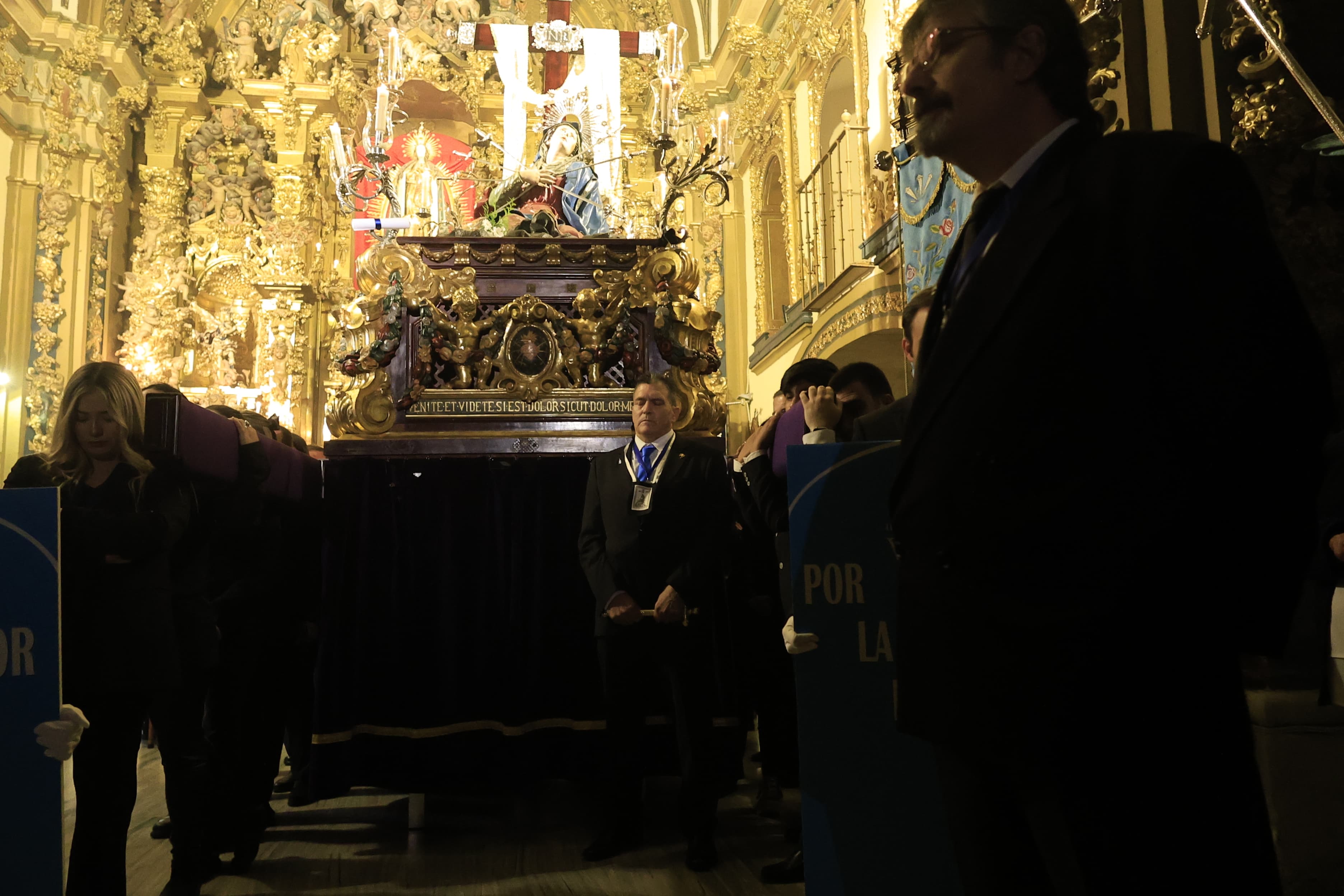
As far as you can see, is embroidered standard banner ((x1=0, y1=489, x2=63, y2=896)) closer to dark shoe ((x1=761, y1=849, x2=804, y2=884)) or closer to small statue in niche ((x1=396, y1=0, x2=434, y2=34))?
dark shoe ((x1=761, y1=849, x2=804, y2=884))

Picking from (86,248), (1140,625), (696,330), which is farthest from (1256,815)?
(86,248)

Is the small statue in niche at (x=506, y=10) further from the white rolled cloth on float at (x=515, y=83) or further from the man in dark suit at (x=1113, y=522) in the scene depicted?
the man in dark suit at (x=1113, y=522)

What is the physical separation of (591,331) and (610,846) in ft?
6.21

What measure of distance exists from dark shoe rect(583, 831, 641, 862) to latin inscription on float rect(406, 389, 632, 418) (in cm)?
151

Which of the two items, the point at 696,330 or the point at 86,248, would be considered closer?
the point at 696,330

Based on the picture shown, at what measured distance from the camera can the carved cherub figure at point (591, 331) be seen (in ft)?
12.8

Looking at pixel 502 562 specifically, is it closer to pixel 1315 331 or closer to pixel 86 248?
pixel 1315 331

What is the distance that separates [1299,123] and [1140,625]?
2.78 metres

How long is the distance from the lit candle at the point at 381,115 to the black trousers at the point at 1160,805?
157 inches

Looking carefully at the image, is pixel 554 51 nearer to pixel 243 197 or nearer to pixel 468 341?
pixel 468 341

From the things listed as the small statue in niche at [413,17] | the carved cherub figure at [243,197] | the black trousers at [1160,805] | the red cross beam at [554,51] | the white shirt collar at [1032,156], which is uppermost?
the small statue in niche at [413,17]

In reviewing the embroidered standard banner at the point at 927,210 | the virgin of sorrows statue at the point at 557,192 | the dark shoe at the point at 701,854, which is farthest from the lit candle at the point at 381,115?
the dark shoe at the point at 701,854

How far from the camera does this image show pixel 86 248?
1030 cm

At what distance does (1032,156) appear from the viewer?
1175 mm
